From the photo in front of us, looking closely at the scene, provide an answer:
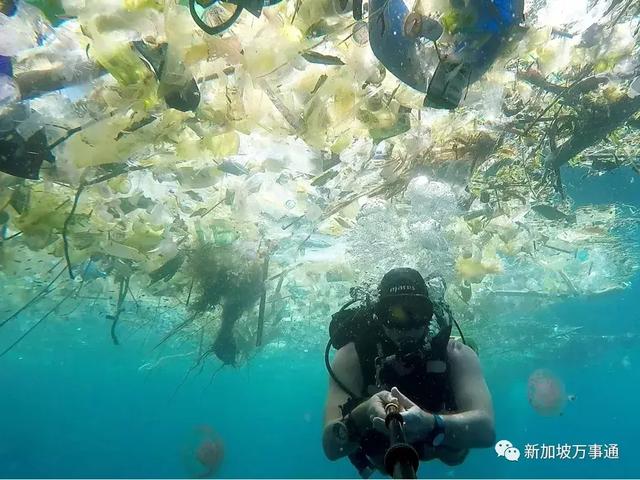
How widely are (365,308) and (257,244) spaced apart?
386 centimetres

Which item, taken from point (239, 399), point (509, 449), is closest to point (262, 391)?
point (239, 399)

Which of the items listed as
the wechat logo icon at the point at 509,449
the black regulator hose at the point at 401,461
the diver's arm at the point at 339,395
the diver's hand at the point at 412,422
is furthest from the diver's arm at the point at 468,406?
the wechat logo icon at the point at 509,449

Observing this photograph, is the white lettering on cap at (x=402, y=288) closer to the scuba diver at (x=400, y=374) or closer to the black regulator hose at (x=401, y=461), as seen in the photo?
the scuba diver at (x=400, y=374)

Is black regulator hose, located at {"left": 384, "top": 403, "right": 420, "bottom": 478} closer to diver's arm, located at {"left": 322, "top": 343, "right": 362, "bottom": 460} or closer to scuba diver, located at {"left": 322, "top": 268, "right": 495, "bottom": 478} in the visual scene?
scuba diver, located at {"left": 322, "top": 268, "right": 495, "bottom": 478}

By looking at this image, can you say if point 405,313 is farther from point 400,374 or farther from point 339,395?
point 339,395

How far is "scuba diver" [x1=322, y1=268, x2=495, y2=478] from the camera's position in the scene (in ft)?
10.9

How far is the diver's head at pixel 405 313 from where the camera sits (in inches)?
151

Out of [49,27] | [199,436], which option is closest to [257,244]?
[49,27]

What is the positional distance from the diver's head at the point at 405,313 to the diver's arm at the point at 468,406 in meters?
0.38

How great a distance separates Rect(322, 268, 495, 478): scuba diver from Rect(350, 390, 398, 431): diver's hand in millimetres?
85

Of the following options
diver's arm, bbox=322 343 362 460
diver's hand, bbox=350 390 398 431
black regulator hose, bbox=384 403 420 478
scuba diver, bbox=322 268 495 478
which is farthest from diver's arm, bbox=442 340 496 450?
black regulator hose, bbox=384 403 420 478

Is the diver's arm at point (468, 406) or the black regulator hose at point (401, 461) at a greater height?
the diver's arm at point (468, 406)

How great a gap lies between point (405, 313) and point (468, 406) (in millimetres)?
907

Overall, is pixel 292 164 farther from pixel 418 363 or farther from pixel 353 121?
pixel 418 363
